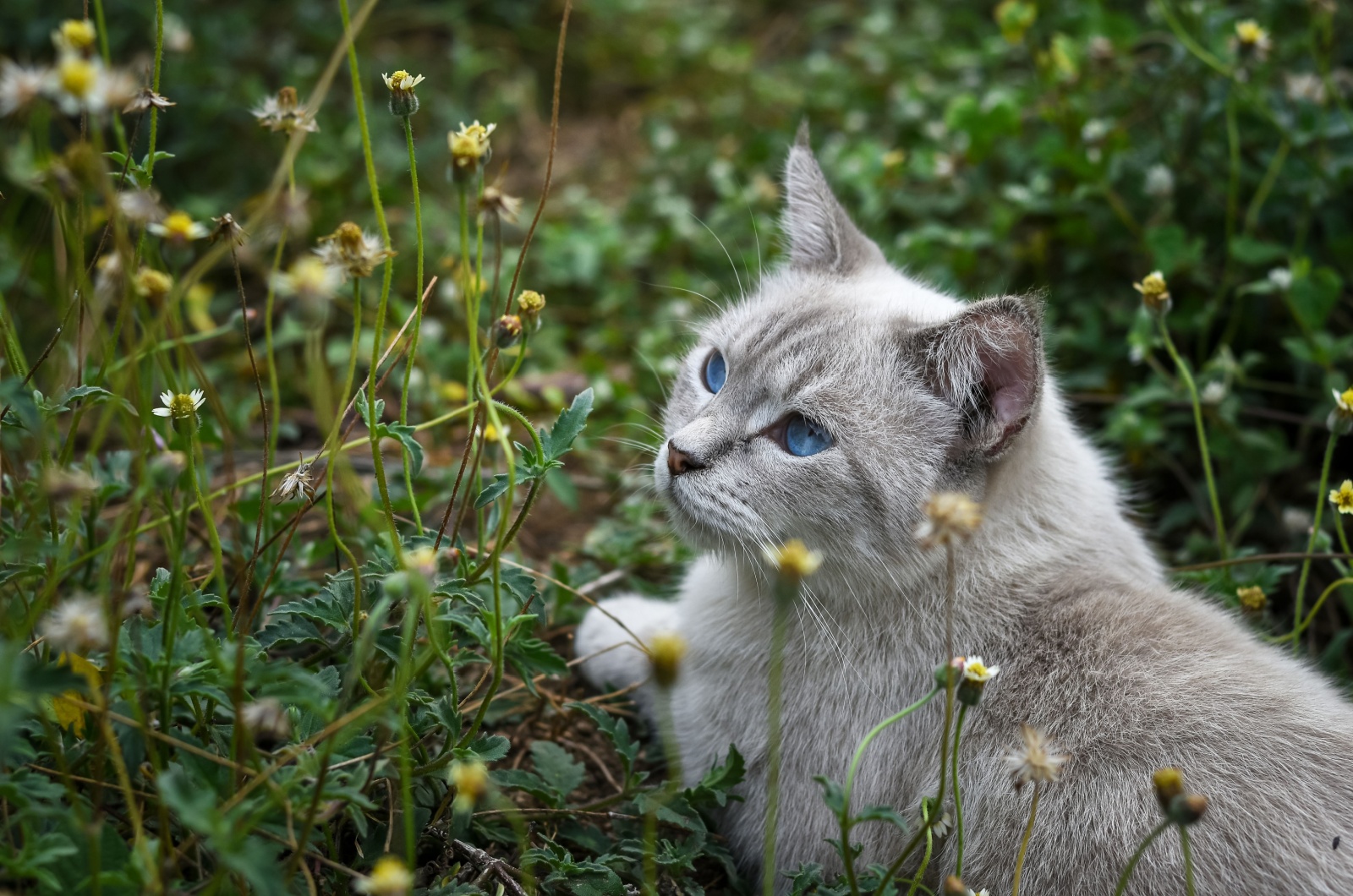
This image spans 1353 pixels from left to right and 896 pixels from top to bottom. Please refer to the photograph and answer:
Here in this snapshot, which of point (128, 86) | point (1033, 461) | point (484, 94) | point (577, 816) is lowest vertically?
point (577, 816)

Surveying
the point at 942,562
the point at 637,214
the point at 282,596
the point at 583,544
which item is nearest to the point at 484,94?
the point at 637,214

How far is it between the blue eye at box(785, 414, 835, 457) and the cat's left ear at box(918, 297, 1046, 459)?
263 mm

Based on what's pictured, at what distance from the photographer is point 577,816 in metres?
2.21

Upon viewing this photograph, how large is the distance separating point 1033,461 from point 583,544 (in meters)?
1.36

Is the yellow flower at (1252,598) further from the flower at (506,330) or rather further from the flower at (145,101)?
the flower at (145,101)

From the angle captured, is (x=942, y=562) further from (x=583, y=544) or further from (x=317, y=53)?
(x=317, y=53)

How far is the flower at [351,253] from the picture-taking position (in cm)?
154

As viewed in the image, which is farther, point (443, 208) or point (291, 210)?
point (443, 208)

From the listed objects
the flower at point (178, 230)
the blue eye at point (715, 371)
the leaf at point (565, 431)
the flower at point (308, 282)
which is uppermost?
the flower at point (178, 230)

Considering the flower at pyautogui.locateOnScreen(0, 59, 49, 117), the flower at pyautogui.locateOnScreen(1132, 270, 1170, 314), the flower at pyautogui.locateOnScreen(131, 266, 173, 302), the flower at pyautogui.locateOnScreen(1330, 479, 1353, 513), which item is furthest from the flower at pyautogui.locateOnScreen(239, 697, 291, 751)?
the flower at pyautogui.locateOnScreen(1330, 479, 1353, 513)

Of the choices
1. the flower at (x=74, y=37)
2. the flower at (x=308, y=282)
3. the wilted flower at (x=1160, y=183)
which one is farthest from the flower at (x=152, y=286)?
the wilted flower at (x=1160, y=183)

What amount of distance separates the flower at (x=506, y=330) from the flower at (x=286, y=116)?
1.45 ft

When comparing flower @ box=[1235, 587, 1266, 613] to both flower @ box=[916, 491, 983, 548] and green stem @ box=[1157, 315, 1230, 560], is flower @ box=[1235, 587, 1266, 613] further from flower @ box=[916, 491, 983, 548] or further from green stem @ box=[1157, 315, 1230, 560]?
flower @ box=[916, 491, 983, 548]

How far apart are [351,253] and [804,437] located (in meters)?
1.08
